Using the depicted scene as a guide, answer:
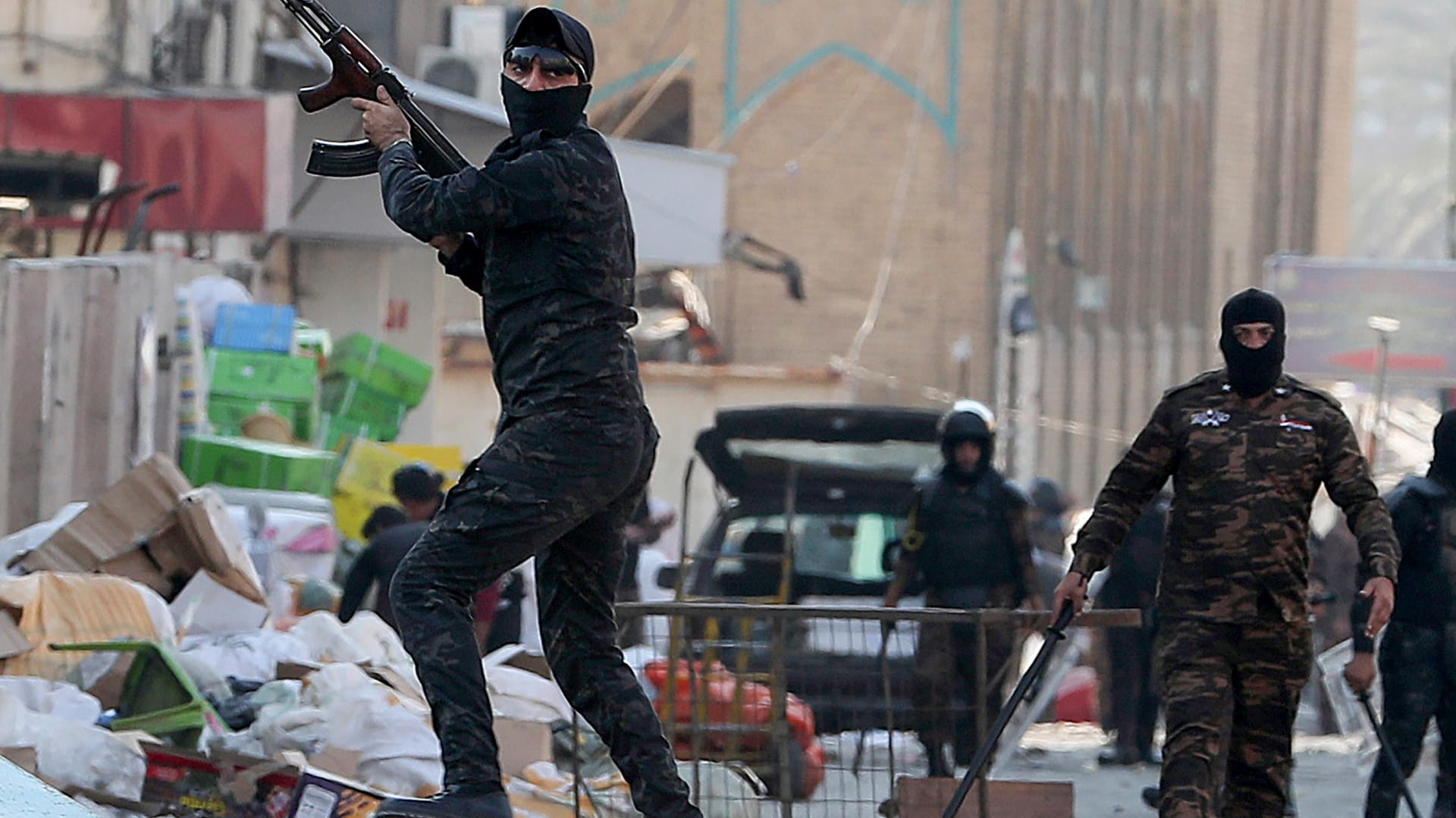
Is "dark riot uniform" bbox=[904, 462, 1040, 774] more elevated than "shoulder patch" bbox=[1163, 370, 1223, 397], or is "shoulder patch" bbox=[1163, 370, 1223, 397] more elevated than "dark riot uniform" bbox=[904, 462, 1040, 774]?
"shoulder patch" bbox=[1163, 370, 1223, 397]

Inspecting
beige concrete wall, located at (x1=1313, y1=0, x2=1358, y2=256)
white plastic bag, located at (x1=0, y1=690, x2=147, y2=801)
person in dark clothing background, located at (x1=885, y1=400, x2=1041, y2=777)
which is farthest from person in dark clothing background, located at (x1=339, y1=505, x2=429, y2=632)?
beige concrete wall, located at (x1=1313, y1=0, x2=1358, y2=256)

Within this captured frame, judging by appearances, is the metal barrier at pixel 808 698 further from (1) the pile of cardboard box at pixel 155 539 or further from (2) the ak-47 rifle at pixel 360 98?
(1) the pile of cardboard box at pixel 155 539

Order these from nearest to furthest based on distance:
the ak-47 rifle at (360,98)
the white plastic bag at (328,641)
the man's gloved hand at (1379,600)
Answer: the ak-47 rifle at (360,98) → the man's gloved hand at (1379,600) → the white plastic bag at (328,641)

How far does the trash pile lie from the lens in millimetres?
7391

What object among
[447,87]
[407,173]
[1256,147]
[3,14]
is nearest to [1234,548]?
[407,173]

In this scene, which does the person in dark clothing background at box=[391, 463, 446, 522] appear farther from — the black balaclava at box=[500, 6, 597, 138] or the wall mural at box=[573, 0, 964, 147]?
the wall mural at box=[573, 0, 964, 147]

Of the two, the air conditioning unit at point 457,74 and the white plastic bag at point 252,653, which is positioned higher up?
the air conditioning unit at point 457,74

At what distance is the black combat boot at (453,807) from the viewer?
523 cm

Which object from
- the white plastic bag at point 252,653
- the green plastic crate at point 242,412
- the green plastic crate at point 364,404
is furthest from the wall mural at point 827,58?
the white plastic bag at point 252,653

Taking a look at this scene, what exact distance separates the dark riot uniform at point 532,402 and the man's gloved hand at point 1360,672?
2.85 metres

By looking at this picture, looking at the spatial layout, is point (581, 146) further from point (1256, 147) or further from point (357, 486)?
point (1256, 147)

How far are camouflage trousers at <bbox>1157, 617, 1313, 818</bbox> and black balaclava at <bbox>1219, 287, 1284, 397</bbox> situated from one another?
668mm

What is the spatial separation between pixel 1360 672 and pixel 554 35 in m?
3.58

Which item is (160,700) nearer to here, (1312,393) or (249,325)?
(1312,393)
